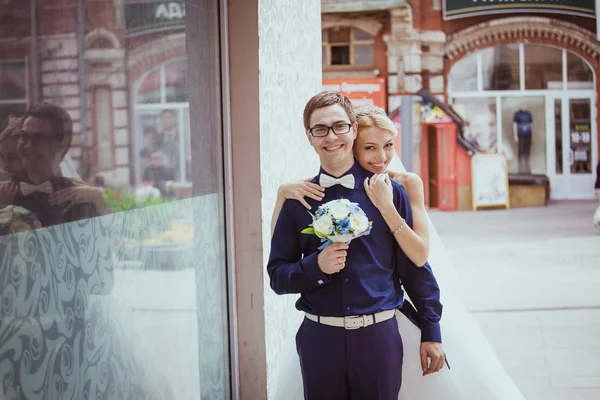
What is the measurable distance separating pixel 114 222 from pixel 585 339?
184 inches

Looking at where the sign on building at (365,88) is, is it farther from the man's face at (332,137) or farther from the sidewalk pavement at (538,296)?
the man's face at (332,137)

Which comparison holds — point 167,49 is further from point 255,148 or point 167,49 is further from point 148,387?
point 148,387

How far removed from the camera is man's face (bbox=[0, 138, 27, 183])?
74.2 inches

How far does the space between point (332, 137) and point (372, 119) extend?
26cm

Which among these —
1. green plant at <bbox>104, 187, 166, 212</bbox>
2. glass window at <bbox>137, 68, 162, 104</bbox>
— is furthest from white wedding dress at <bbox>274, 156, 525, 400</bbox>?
glass window at <bbox>137, 68, 162, 104</bbox>

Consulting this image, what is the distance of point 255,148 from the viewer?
3.79 meters

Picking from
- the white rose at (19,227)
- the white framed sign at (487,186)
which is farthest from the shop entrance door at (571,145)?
the white rose at (19,227)

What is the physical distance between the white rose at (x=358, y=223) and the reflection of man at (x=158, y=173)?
102 centimetres

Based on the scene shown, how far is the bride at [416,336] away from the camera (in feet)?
8.07

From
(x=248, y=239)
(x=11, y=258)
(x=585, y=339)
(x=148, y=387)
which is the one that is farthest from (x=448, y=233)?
(x=11, y=258)

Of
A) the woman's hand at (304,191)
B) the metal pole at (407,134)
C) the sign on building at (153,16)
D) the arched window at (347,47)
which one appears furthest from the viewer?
the arched window at (347,47)

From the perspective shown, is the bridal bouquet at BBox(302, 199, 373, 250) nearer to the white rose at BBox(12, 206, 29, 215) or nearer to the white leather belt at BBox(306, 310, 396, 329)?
the white leather belt at BBox(306, 310, 396, 329)

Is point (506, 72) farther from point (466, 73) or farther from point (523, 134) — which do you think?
point (523, 134)

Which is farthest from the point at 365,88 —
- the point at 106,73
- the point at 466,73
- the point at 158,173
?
the point at 106,73
